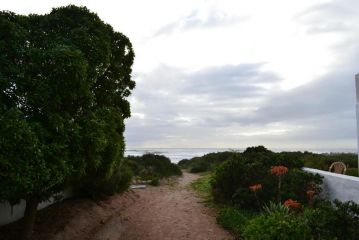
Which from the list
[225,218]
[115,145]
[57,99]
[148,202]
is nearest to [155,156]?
[148,202]

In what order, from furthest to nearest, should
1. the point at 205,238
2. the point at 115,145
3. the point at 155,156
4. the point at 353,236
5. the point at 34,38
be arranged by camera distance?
1. the point at 155,156
2. the point at 205,238
3. the point at 115,145
4. the point at 34,38
5. the point at 353,236

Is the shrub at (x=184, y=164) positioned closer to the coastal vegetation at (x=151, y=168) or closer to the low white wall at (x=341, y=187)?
the coastal vegetation at (x=151, y=168)

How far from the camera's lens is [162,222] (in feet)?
40.2

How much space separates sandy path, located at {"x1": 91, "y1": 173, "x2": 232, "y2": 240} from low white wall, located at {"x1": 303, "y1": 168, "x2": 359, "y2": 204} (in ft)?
9.66

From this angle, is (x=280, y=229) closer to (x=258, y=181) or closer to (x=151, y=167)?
(x=258, y=181)

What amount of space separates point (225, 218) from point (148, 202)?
5.04 meters

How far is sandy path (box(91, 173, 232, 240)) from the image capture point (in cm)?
1065

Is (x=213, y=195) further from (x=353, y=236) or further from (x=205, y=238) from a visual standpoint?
(x=353, y=236)

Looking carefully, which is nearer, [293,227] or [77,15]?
[293,227]

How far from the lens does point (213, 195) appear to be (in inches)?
607

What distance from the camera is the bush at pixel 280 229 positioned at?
6.94 m

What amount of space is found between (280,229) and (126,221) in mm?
6426

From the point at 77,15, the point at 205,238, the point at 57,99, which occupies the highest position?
the point at 77,15

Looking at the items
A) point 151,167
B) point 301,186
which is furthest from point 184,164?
point 301,186
